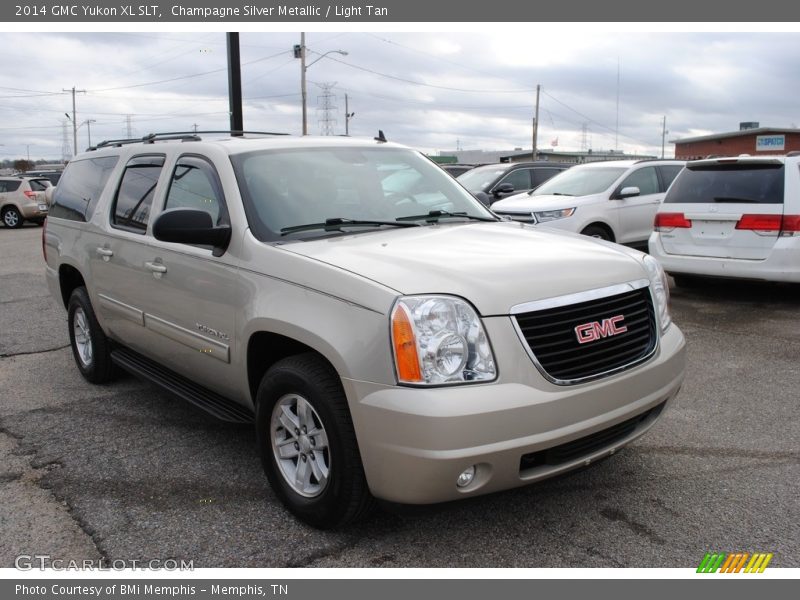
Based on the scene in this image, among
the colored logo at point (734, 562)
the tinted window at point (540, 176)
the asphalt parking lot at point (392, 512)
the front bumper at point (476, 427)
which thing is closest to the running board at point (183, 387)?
the asphalt parking lot at point (392, 512)

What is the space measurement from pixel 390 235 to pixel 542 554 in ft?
5.62

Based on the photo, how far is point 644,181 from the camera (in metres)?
11.1

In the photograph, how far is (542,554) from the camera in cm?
307

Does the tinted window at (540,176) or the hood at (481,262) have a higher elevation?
the tinted window at (540,176)

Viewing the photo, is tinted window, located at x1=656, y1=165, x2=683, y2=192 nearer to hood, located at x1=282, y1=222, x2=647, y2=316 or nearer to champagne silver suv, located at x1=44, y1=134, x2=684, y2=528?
champagne silver suv, located at x1=44, y1=134, x2=684, y2=528

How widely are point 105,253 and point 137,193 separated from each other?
0.52 metres

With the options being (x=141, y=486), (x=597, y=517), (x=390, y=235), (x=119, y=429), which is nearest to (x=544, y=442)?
(x=597, y=517)

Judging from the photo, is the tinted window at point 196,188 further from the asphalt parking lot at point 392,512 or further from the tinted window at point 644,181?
the tinted window at point 644,181

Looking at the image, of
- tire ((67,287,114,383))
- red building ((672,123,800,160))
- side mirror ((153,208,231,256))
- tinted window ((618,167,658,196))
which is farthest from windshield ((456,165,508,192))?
red building ((672,123,800,160))

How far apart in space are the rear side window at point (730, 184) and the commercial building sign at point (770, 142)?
4433cm

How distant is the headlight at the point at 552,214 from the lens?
1008 cm

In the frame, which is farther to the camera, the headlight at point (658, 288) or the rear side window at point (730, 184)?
the rear side window at point (730, 184)
